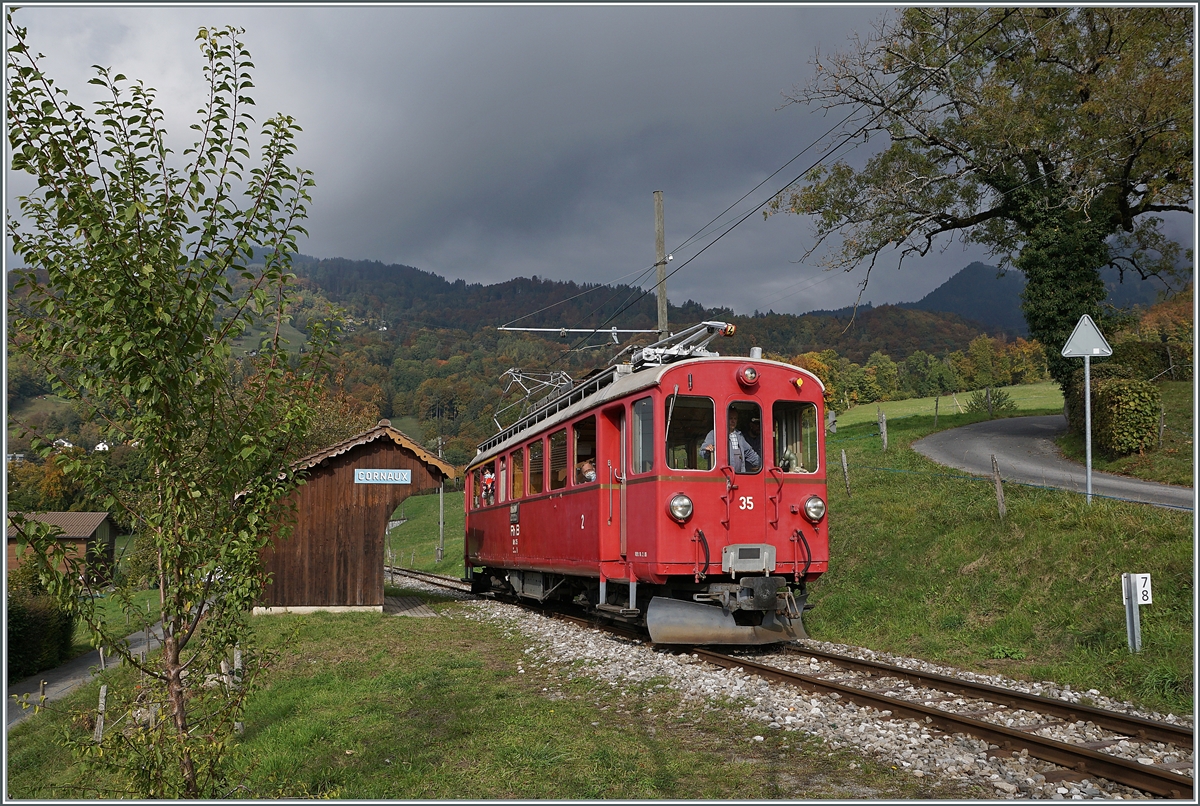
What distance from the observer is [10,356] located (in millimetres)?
3670

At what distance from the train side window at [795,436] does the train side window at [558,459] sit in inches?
127

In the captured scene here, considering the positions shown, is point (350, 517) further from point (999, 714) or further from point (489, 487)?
point (999, 714)

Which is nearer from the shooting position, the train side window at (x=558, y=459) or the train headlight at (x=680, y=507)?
the train headlight at (x=680, y=507)

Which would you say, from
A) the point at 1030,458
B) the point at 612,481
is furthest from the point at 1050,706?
the point at 1030,458

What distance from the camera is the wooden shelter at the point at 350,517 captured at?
16.2 m

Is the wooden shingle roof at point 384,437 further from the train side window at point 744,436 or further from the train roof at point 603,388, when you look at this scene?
the train side window at point 744,436

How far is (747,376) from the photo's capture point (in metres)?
9.52

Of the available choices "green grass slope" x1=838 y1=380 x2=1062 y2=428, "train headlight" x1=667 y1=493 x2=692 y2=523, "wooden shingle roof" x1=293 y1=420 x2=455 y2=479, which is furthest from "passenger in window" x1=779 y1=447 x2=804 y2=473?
"green grass slope" x1=838 y1=380 x2=1062 y2=428

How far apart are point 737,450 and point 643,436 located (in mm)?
1114

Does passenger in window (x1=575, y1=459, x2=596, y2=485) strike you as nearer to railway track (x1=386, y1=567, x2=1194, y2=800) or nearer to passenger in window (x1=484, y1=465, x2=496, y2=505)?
railway track (x1=386, y1=567, x2=1194, y2=800)

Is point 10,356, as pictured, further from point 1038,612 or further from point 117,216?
point 1038,612

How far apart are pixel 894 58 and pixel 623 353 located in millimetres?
13621

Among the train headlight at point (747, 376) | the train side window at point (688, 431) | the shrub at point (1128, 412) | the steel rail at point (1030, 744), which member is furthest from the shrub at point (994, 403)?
the steel rail at point (1030, 744)

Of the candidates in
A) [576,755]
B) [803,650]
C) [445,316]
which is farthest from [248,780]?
[445,316]
